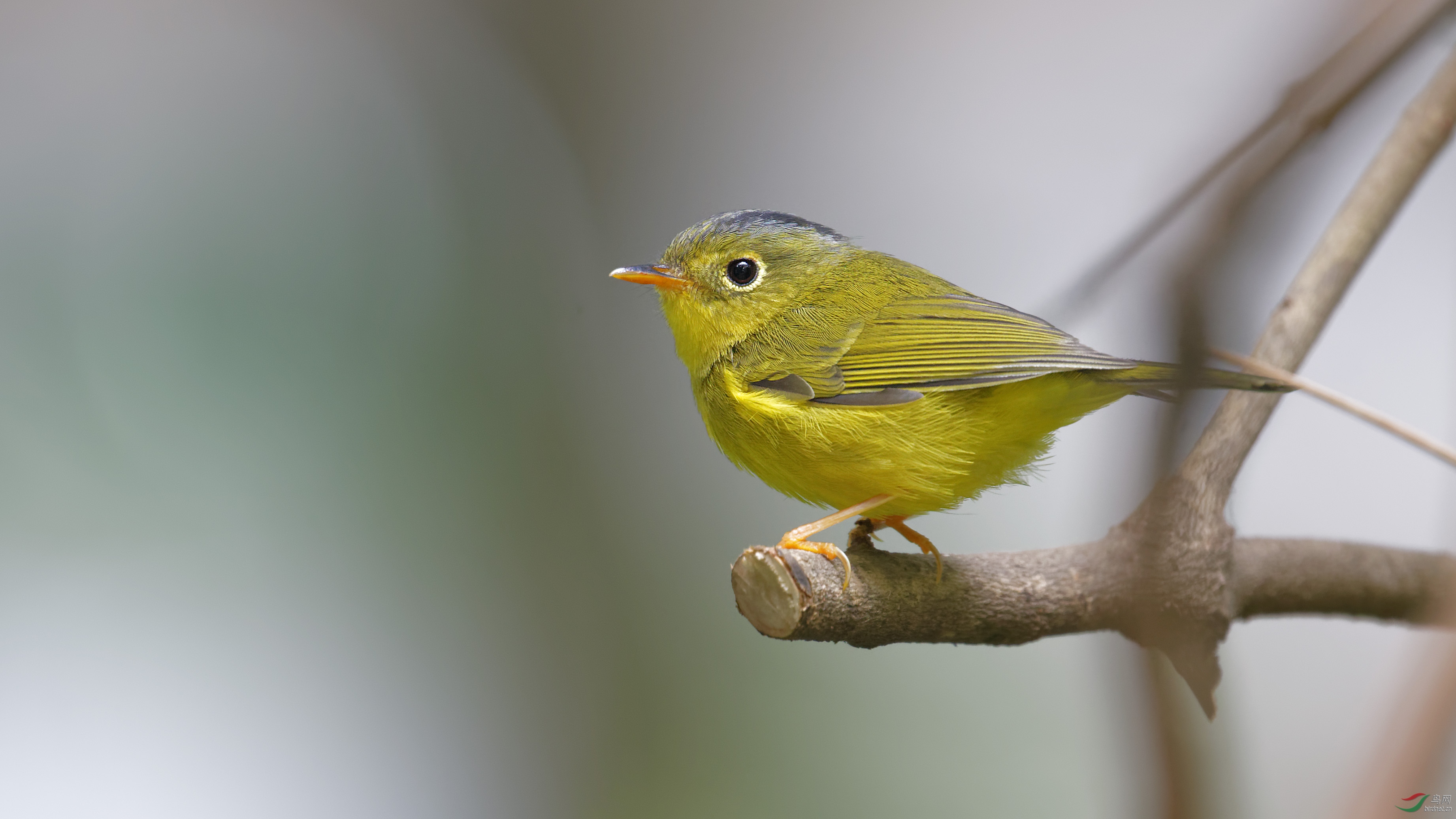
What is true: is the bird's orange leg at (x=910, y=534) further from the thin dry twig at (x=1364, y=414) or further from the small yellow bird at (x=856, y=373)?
the thin dry twig at (x=1364, y=414)

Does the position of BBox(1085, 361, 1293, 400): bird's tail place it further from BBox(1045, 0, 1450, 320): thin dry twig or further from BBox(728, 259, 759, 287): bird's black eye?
BBox(728, 259, 759, 287): bird's black eye

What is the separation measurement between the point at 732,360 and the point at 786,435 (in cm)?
32

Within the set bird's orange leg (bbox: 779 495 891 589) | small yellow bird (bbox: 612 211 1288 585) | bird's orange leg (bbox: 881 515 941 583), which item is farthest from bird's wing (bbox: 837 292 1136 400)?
bird's orange leg (bbox: 881 515 941 583)

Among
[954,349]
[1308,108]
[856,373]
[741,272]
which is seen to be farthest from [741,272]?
[1308,108]

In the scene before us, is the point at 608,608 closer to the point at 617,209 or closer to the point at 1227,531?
the point at 617,209

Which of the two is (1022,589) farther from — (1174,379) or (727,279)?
(1174,379)

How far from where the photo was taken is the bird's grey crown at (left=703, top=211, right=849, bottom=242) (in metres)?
2.55

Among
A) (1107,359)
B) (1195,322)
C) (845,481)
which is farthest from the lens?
(845,481)

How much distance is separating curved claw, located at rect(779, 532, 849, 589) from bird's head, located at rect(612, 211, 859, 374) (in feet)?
1.91

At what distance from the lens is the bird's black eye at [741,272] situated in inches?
99.7

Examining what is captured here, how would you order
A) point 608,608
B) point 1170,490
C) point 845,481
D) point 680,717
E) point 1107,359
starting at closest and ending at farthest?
point 1170,490 < point 1107,359 < point 845,481 < point 680,717 < point 608,608

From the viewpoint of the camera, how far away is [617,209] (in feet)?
14.4

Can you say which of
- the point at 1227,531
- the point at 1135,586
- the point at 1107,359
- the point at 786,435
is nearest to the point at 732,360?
the point at 786,435

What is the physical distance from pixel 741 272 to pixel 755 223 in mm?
144
